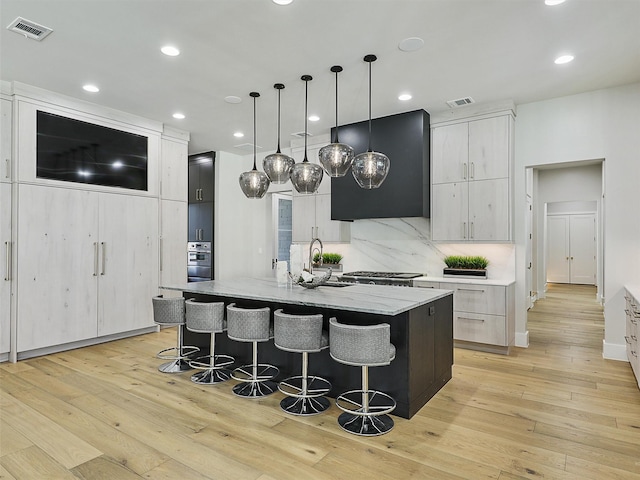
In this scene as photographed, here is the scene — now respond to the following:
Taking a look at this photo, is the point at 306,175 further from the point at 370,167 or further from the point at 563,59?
the point at 563,59

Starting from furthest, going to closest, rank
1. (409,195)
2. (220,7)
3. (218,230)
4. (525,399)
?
(218,230) < (409,195) < (525,399) < (220,7)

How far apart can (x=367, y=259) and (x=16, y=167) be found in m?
4.57

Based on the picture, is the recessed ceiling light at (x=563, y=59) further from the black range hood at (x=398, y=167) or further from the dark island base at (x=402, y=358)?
the dark island base at (x=402, y=358)

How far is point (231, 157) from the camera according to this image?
7582mm

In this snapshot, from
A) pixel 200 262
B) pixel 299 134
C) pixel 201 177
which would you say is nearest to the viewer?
pixel 299 134

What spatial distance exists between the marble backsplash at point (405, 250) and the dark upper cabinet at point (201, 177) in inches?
107

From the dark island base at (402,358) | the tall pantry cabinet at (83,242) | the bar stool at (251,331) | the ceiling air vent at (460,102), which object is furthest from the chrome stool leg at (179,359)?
the ceiling air vent at (460,102)

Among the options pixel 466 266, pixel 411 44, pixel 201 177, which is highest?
pixel 411 44

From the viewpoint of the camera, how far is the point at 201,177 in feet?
24.8

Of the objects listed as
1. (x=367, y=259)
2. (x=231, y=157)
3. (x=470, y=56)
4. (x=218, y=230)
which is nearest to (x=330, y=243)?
(x=367, y=259)

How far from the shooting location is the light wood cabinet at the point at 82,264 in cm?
429

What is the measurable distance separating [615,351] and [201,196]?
22.2ft

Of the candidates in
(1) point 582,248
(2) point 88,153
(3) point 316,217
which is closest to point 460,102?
(3) point 316,217

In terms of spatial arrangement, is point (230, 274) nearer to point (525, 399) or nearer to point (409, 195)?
point (409, 195)
